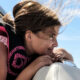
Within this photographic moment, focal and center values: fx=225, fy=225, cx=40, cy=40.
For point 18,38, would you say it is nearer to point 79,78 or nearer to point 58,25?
point 58,25

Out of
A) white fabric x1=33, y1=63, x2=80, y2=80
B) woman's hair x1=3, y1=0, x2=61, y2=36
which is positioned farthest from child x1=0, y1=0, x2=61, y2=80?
white fabric x1=33, y1=63, x2=80, y2=80

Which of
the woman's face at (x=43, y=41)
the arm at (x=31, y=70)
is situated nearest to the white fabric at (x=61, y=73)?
the arm at (x=31, y=70)

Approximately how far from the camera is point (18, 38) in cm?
123

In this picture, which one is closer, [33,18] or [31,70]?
[31,70]

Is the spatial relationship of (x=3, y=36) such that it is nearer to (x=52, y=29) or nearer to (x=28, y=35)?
(x=28, y=35)

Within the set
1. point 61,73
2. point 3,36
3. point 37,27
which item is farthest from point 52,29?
point 61,73

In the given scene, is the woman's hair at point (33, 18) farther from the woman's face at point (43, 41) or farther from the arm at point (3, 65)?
the arm at point (3, 65)

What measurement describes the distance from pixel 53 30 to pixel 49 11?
0.39 feet

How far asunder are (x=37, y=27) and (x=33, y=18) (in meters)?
0.06

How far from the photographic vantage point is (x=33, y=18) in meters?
1.24

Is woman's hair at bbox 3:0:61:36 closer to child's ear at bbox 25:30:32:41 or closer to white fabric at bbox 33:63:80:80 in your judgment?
child's ear at bbox 25:30:32:41

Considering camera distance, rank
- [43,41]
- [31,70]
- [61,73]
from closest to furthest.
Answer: [61,73]
[31,70]
[43,41]

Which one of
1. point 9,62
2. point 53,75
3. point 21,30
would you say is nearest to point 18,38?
point 21,30

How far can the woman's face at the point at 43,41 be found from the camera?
1.22m
